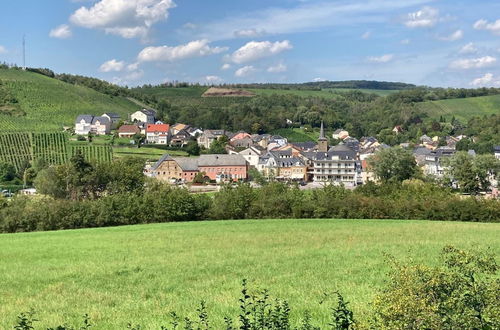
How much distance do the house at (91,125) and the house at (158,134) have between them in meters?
12.6

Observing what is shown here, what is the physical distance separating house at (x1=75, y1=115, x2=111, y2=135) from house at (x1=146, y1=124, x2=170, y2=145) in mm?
12641

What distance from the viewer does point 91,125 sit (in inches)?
5507

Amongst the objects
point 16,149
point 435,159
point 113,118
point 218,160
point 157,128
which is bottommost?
point 435,159

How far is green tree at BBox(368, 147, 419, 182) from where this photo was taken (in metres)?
92.1

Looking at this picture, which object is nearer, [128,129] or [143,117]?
[128,129]

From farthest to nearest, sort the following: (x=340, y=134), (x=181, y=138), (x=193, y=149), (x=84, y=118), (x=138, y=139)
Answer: (x=340, y=134) < (x=181, y=138) < (x=84, y=118) < (x=138, y=139) < (x=193, y=149)

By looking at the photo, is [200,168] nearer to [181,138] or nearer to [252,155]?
[252,155]

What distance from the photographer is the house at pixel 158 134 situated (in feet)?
477

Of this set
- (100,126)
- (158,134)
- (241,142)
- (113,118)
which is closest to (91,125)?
(100,126)

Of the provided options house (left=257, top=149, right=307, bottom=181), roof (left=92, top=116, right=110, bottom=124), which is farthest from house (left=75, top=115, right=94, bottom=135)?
house (left=257, top=149, right=307, bottom=181)

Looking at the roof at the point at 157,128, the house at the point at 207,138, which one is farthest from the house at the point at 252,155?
the roof at the point at 157,128

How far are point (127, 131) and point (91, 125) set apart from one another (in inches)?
410

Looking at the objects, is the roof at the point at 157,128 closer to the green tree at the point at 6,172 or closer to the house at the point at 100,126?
the house at the point at 100,126

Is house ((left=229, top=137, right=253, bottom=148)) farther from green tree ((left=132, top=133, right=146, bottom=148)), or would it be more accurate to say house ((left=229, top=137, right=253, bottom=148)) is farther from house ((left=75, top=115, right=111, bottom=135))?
house ((left=75, top=115, right=111, bottom=135))
